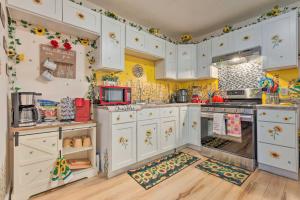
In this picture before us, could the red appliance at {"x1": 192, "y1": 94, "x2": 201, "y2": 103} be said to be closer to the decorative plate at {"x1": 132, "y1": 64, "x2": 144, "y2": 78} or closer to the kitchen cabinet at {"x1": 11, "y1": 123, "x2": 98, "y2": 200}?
the decorative plate at {"x1": 132, "y1": 64, "x2": 144, "y2": 78}

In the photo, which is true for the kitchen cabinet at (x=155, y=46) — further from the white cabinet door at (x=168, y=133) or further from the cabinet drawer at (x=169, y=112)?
the white cabinet door at (x=168, y=133)

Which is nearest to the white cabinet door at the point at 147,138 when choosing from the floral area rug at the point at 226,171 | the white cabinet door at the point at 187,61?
the floral area rug at the point at 226,171

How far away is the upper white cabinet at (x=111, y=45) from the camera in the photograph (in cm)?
217

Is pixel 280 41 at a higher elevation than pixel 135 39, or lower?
lower

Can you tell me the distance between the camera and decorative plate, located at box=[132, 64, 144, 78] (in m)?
2.91

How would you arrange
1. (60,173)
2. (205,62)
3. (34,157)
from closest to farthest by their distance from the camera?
(34,157) < (60,173) < (205,62)

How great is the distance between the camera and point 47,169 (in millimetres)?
1583

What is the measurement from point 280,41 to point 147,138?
2580 millimetres

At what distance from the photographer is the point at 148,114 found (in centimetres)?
230

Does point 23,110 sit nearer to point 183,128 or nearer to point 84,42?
point 84,42

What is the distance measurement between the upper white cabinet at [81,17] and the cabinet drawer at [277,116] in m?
2.69

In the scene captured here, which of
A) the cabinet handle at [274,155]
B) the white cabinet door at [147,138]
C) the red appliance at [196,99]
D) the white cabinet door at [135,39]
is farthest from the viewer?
the red appliance at [196,99]

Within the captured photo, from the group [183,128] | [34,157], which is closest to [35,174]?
[34,157]

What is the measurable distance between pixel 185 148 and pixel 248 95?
5.23 ft
